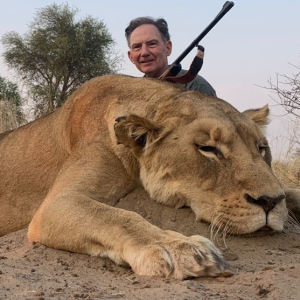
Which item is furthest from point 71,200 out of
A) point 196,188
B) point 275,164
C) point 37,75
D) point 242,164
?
point 37,75

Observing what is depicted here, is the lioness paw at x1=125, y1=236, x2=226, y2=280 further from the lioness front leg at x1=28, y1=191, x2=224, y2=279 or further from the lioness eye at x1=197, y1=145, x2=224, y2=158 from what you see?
the lioness eye at x1=197, y1=145, x2=224, y2=158

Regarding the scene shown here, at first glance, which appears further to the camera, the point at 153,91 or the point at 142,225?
the point at 153,91

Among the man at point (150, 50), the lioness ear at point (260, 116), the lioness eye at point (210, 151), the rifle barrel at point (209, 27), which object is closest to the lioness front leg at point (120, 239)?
the lioness eye at point (210, 151)

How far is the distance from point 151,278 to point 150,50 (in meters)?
4.33

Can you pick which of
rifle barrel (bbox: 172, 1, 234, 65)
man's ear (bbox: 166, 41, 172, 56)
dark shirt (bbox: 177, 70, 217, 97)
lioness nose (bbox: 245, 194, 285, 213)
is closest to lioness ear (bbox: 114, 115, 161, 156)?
lioness nose (bbox: 245, 194, 285, 213)

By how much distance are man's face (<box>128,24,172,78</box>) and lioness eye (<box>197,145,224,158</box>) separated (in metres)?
3.23

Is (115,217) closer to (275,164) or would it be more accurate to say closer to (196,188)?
(196,188)

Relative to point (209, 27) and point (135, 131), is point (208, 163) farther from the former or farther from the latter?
point (209, 27)

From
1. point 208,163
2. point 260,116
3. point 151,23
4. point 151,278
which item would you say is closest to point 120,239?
point 151,278

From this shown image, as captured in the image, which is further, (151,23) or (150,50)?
(151,23)

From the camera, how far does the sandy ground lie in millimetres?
2227

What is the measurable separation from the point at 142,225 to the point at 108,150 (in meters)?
0.96

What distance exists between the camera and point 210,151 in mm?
3465

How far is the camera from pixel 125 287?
2.42 m
